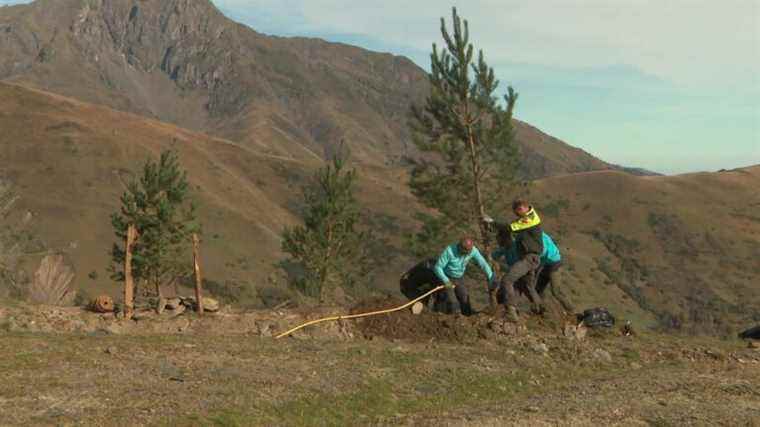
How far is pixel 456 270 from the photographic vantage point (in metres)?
13.0

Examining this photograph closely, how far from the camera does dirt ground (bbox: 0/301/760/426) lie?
24.3 ft

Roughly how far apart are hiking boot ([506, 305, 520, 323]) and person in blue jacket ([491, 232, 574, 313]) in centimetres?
22

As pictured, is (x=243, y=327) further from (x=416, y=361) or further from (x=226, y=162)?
(x=226, y=162)

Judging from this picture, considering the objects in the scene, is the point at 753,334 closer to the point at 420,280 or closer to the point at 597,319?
the point at 597,319

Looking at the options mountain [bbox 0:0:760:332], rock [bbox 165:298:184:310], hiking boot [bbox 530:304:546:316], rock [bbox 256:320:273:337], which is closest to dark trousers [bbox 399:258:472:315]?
hiking boot [bbox 530:304:546:316]

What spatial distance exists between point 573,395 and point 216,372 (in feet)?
16.0

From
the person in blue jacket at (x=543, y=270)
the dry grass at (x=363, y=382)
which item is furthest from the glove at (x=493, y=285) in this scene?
the dry grass at (x=363, y=382)

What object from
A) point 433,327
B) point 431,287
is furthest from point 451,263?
point 433,327

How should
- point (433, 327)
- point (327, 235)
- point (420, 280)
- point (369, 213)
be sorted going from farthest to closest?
point (369, 213), point (327, 235), point (420, 280), point (433, 327)

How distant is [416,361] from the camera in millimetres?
10523

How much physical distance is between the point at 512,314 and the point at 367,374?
4.17 m

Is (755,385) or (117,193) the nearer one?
(755,385)

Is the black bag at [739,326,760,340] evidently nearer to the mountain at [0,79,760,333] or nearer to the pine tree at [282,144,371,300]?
the pine tree at [282,144,371,300]

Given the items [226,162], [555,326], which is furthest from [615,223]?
[555,326]
